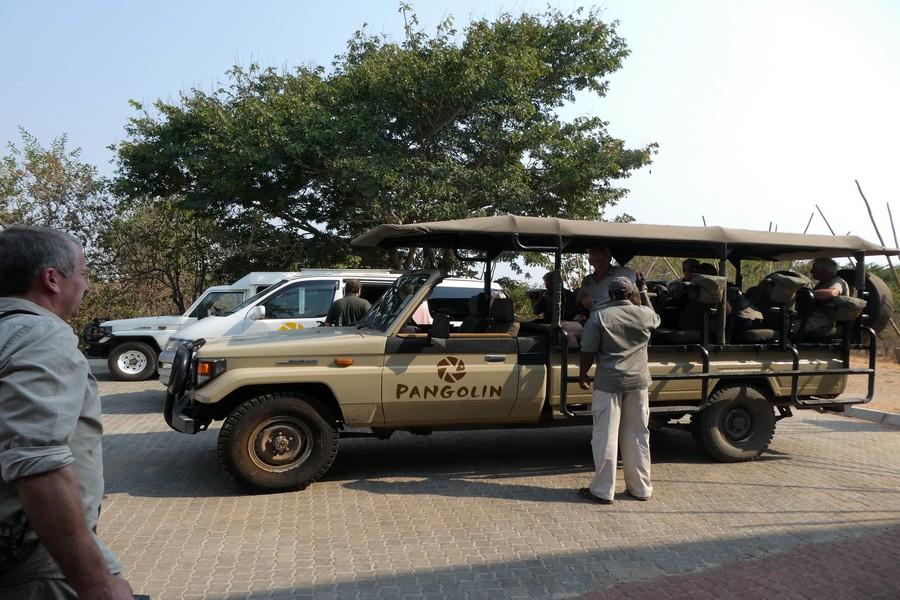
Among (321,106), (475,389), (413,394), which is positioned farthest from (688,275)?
(321,106)

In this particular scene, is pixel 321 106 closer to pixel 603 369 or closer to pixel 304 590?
pixel 603 369

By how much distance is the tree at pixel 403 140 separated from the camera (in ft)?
53.2

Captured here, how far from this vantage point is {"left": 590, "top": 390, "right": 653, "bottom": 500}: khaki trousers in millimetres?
6117

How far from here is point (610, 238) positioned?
6816mm

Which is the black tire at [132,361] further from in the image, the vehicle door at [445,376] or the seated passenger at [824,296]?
the seated passenger at [824,296]

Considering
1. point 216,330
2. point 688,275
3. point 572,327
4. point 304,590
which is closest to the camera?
point 304,590

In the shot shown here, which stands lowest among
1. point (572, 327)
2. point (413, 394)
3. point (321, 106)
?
point (413, 394)

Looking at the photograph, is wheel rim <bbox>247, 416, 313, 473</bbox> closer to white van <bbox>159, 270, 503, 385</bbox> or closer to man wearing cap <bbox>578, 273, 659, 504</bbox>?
man wearing cap <bbox>578, 273, 659, 504</bbox>

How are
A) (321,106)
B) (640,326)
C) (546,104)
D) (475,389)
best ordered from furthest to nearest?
1. (546,104)
2. (321,106)
3. (475,389)
4. (640,326)

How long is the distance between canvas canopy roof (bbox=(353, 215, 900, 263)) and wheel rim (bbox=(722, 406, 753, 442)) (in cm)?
164

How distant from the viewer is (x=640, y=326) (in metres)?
6.20

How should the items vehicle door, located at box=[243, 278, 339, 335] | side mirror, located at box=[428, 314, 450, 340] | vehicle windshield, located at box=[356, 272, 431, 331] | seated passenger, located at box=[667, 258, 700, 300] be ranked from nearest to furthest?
side mirror, located at box=[428, 314, 450, 340]
vehicle windshield, located at box=[356, 272, 431, 331]
seated passenger, located at box=[667, 258, 700, 300]
vehicle door, located at box=[243, 278, 339, 335]

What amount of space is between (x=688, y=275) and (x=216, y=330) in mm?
6789

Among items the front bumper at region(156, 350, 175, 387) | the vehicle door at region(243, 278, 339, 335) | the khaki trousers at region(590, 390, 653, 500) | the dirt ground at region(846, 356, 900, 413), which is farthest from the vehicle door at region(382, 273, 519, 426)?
the dirt ground at region(846, 356, 900, 413)
